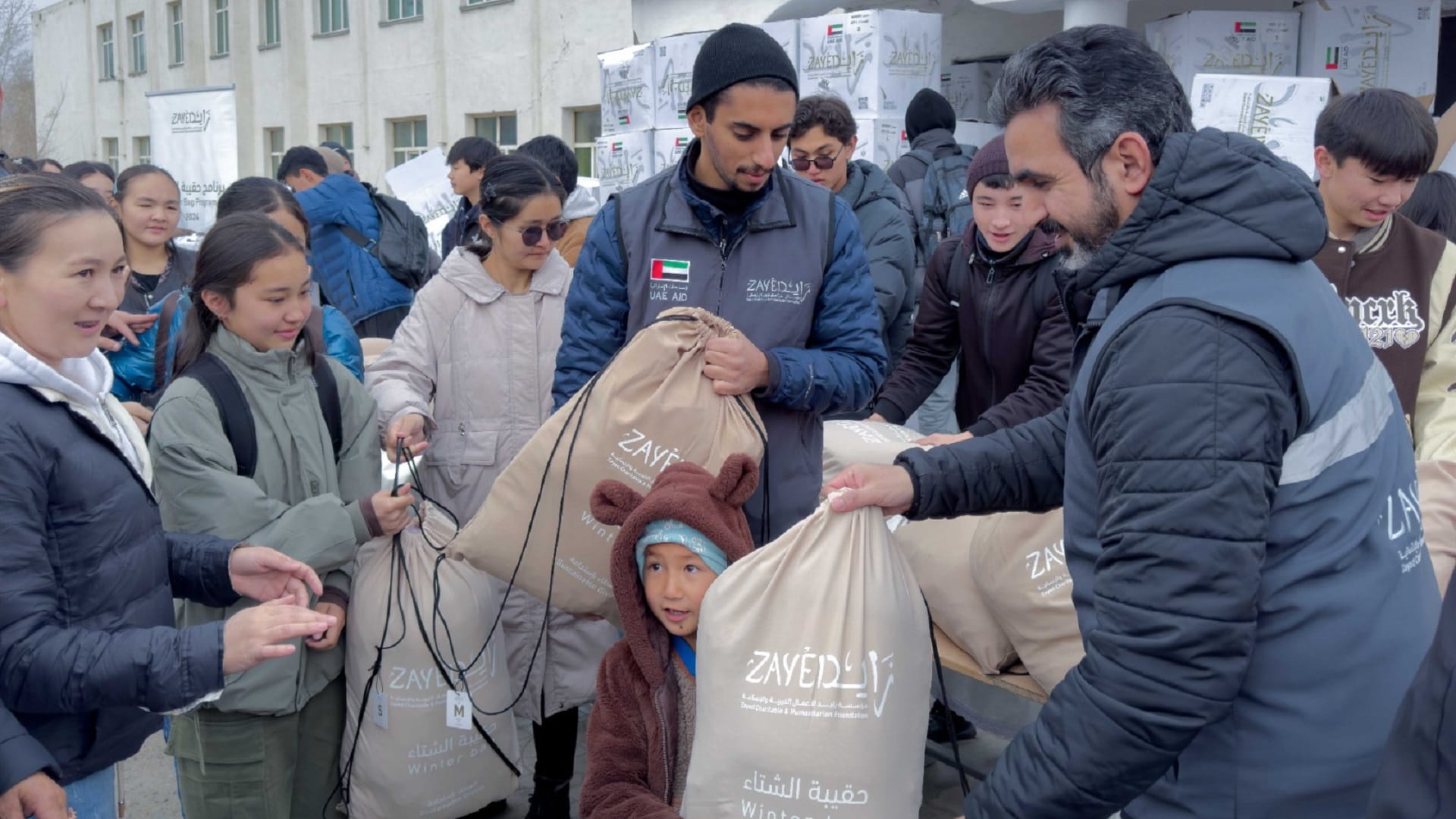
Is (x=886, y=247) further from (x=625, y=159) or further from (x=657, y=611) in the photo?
(x=625, y=159)

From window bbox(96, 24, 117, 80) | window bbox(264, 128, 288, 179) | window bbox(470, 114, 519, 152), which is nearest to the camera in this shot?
window bbox(470, 114, 519, 152)

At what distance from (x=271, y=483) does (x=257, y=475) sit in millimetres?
39

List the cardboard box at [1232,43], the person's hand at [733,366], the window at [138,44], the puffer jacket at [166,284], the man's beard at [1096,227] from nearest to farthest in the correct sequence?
the man's beard at [1096,227], the person's hand at [733,366], the puffer jacket at [166,284], the cardboard box at [1232,43], the window at [138,44]

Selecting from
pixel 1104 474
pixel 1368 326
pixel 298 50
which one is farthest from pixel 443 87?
pixel 1104 474

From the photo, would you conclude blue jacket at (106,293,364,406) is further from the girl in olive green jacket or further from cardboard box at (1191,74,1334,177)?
cardboard box at (1191,74,1334,177)

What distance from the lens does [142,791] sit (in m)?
3.84

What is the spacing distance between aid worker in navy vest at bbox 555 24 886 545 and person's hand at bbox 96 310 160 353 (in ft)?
6.02

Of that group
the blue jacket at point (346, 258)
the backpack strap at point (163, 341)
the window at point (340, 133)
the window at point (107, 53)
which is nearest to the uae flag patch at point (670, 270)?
the backpack strap at point (163, 341)

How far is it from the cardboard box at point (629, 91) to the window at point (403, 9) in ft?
36.2

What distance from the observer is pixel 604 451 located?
2502 millimetres

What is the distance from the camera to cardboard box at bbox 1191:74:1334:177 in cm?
546

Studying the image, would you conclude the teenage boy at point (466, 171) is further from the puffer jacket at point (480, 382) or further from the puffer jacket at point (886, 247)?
the puffer jacket at point (480, 382)

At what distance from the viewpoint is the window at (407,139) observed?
64.4ft

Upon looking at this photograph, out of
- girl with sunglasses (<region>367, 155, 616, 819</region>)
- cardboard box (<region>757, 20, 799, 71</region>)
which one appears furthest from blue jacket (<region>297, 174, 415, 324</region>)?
cardboard box (<region>757, 20, 799, 71</region>)
